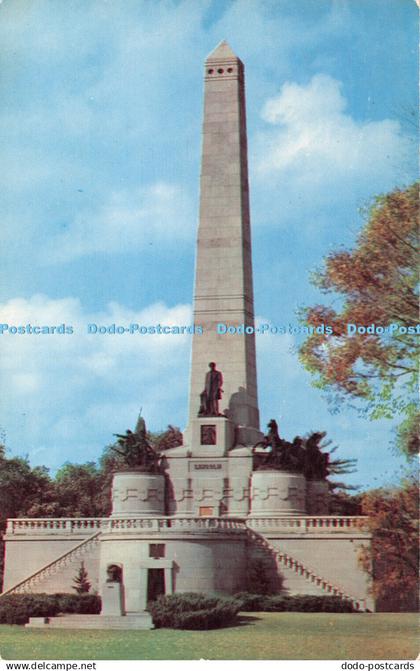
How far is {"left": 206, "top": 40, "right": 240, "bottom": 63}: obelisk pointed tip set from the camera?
52438 mm

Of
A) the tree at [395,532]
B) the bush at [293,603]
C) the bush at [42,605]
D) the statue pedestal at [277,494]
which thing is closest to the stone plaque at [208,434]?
the statue pedestal at [277,494]

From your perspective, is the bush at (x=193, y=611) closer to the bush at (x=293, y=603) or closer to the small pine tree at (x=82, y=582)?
the bush at (x=293, y=603)

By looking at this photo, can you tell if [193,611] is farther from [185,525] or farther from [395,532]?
[185,525]

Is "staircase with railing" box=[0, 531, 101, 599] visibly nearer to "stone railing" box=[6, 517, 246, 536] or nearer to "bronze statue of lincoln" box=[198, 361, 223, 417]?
"stone railing" box=[6, 517, 246, 536]

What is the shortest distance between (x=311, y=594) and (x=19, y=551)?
13232 millimetres

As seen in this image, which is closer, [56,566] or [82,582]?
[82,582]

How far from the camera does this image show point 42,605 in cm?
3781

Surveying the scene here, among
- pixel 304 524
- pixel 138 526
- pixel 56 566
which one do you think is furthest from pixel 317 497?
pixel 56 566

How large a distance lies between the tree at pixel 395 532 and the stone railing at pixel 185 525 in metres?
8.53

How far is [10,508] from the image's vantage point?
60344 millimetres

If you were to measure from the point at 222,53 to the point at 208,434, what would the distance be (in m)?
17.6

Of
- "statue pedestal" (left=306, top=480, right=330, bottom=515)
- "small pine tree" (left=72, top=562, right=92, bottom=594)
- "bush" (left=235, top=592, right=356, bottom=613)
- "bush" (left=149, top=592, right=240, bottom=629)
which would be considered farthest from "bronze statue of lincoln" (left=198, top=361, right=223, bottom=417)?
"bush" (left=149, top=592, right=240, bottom=629)

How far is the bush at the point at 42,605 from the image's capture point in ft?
123

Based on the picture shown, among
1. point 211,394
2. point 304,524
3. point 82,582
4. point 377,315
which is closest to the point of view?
point 377,315
